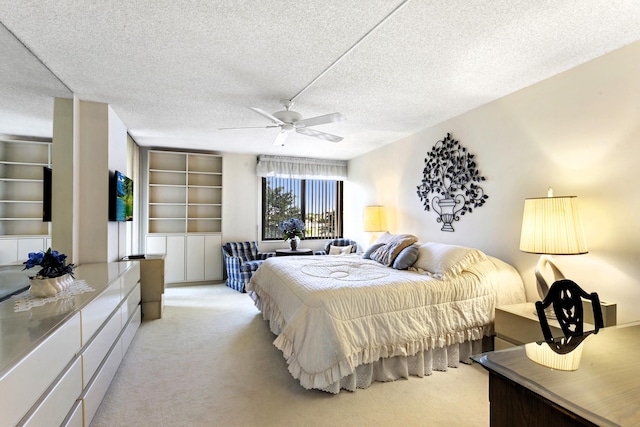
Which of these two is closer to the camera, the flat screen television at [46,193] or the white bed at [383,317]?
the white bed at [383,317]

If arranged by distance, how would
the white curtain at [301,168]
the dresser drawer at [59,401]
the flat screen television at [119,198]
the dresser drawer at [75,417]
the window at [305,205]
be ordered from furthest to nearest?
the window at [305,205]
the white curtain at [301,168]
the flat screen television at [119,198]
the dresser drawer at [75,417]
the dresser drawer at [59,401]

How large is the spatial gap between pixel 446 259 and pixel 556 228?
91cm

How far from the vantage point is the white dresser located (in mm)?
1155

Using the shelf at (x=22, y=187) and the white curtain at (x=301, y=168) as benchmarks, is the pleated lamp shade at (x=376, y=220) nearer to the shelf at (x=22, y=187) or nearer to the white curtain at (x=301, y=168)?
the white curtain at (x=301, y=168)

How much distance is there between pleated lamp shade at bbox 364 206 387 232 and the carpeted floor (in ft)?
8.06

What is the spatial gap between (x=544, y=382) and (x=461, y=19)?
197cm

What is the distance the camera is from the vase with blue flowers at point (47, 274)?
6.29 ft

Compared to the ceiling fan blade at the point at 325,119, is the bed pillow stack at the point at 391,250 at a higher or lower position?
lower

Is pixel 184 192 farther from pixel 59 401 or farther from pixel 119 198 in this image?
pixel 59 401

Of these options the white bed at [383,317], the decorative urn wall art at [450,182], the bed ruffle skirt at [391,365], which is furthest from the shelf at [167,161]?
the decorative urn wall art at [450,182]

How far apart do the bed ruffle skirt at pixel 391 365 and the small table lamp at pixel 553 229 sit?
793 mm

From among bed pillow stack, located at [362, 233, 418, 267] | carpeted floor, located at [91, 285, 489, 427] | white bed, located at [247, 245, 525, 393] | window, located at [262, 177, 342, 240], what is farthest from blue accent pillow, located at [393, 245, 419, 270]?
window, located at [262, 177, 342, 240]

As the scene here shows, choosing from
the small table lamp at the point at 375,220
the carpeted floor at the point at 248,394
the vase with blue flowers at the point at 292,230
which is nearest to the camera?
the carpeted floor at the point at 248,394

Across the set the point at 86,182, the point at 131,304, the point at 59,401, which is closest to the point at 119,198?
the point at 86,182
